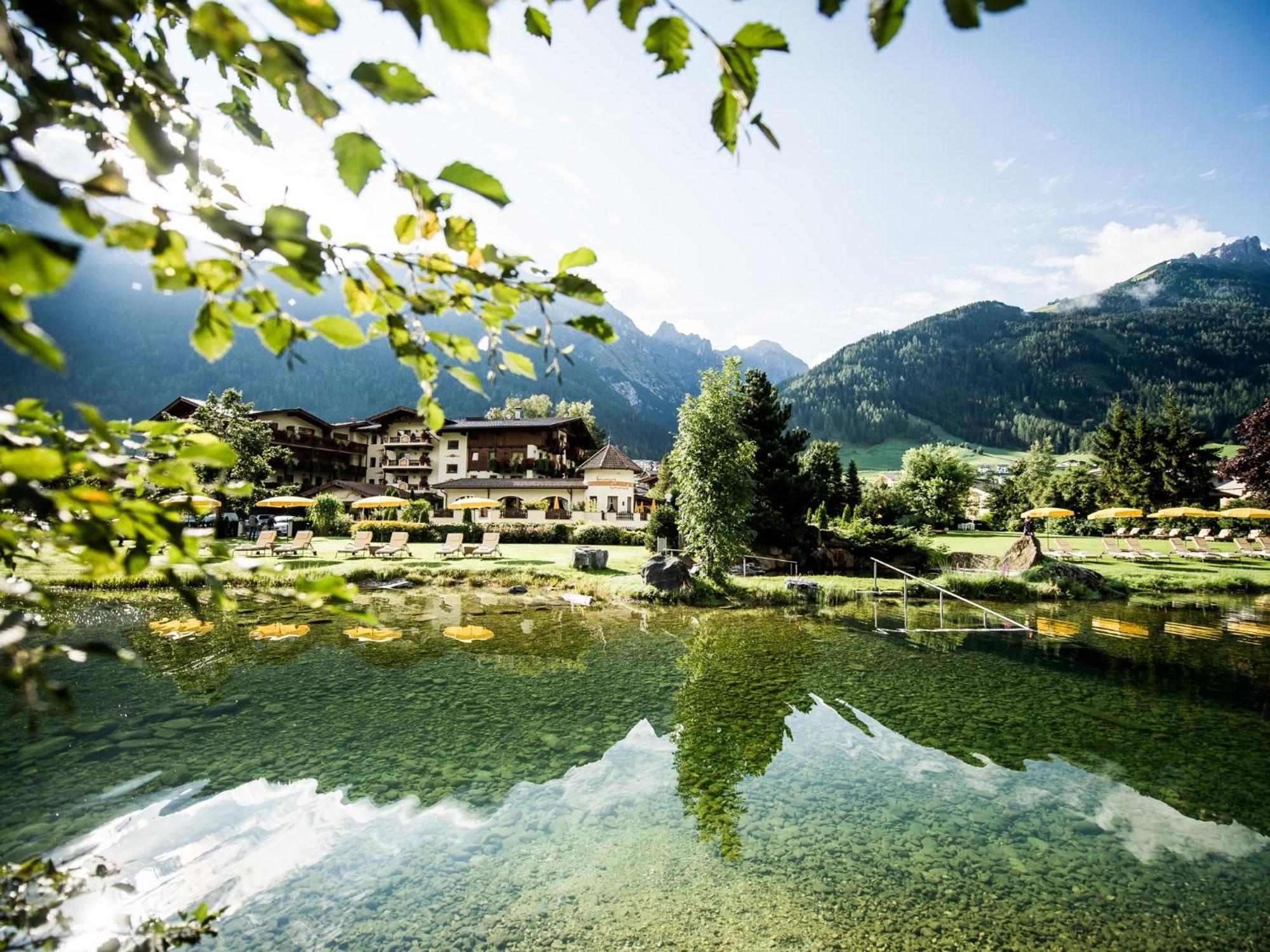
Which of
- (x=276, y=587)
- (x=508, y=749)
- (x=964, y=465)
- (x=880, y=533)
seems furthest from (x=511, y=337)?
(x=964, y=465)

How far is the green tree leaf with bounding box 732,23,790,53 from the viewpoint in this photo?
115cm

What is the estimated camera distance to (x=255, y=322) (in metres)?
1.30

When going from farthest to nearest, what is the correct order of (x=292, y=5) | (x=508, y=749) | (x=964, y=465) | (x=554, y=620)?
(x=964, y=465), (x=554, y=620), (x=508, y=749), (x=292, y=5)

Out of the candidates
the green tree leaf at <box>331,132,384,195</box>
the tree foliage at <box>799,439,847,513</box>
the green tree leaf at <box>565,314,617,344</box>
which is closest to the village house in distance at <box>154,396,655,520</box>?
the tree foliage at <box>799,439,847,513</box>

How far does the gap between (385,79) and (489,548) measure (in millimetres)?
30041

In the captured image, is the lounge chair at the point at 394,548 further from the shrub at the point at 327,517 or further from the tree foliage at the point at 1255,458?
the tree foliage at the point at 1255,458

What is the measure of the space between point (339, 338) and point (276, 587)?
0.84m

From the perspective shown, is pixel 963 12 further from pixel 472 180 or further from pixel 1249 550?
pixel 1249 550

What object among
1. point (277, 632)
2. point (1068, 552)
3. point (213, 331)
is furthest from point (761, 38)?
point (1068, 552)

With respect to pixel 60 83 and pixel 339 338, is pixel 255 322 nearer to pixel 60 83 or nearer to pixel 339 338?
pixel 339 338

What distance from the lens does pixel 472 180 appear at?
1216mm

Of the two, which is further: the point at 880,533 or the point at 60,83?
the point at 880,533

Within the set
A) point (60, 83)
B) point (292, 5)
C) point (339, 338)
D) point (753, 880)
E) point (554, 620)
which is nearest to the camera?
point (292, 5)

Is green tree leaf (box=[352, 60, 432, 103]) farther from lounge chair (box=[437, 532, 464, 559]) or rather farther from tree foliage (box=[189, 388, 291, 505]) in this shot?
tree foliage (box=[189, 388, 291, 505])
